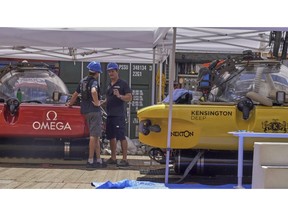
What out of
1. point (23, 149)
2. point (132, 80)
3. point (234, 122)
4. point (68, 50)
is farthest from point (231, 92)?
point (132, 80)

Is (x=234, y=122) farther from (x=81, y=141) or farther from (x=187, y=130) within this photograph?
(x=81, y=141)

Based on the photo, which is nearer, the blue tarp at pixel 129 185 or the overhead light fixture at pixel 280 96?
the blue tarp at pixel 129 185

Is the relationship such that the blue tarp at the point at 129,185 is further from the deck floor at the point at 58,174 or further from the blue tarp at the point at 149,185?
the deck floor at the point at 58,174

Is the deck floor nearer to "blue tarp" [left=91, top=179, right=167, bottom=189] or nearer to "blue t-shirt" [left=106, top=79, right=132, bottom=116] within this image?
"blue tarp" [left=91, top=179, right=167, bottom=189]

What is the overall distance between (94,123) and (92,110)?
205 mm

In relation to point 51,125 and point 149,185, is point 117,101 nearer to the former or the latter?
point 51,125

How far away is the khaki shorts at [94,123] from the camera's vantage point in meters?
7.55

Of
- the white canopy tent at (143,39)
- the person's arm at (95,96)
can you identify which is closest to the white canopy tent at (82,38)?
the white canopy tent at (143,39)

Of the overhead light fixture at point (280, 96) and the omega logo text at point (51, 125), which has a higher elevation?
the overhead light fixture at point (280, 96)

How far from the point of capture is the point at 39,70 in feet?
29.9

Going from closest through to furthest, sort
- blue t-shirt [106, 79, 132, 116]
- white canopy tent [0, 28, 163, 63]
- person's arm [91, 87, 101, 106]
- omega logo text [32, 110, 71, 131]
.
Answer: person's arm [91, 87, 101, 106]
omega logo text [32, 110, 71, 131]
white canopy tent [0, 28, 163, 63]
blue t-shirt [106, 79, 132, 116]

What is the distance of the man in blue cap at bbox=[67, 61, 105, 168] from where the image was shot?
7.54 meters

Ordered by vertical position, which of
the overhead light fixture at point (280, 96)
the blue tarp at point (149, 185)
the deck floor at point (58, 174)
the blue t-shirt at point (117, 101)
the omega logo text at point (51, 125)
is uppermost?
the overhead light fixture at point (280, 96)

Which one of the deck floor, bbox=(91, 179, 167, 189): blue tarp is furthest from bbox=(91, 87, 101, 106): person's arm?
bbox=(91, 179, 167, 189): blue tarp
